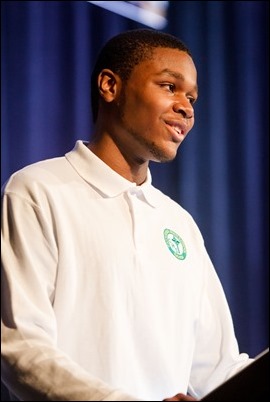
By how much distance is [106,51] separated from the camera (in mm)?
1989

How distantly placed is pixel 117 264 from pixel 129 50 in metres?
0.51

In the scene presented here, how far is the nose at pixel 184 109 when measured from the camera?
181 centimetres

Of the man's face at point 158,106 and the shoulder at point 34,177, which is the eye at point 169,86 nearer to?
the man's face at point 158,106

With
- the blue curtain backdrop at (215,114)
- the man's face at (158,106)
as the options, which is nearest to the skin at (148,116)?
the man's face at (158,106)

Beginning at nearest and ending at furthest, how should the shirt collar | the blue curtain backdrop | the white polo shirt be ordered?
the white polo shirt
the shirt collar
the blue curtain backdrop

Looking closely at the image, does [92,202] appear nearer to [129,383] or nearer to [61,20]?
[129,383]

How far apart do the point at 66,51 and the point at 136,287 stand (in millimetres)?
1219

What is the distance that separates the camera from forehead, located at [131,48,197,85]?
1838 mm

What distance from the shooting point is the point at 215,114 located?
303cm

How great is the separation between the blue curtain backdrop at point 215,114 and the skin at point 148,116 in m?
0.77

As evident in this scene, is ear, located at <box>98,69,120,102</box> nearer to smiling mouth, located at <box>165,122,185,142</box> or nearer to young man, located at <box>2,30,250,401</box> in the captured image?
young man, located at <box>2,30,250,401</box>

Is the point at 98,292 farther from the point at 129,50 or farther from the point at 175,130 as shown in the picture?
the point at 129,50

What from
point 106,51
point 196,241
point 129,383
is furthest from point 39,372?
point 106,51

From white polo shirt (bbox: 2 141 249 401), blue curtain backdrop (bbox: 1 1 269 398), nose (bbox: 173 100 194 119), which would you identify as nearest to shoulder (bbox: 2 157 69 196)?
white polo shirt (bbox: 2 141 249 401)
